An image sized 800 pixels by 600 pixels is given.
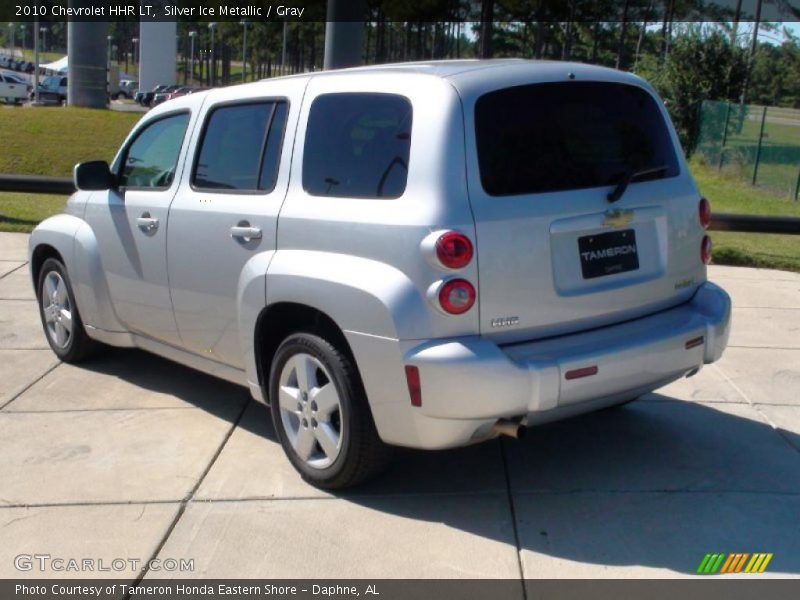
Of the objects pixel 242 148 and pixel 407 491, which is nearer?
pixel 407 491

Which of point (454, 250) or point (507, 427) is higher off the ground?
point (454, 250)

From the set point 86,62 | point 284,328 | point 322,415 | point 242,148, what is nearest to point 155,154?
point 242,148

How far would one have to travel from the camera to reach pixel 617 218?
4.55 m

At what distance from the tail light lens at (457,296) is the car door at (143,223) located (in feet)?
7.16

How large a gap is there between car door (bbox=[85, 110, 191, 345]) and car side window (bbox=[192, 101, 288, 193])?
9.5 inches

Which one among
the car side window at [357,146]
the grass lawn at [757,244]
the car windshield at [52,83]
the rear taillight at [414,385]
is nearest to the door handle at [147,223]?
the car side window at [357,146]

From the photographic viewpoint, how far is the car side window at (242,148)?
16.8 ft

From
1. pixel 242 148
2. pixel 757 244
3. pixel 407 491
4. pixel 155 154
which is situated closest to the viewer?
pixel 407 491

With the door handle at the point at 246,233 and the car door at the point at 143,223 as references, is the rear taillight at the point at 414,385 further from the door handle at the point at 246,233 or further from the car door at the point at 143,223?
the car door at the point at 143,223

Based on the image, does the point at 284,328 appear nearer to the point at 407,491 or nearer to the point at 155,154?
the point at 407,491

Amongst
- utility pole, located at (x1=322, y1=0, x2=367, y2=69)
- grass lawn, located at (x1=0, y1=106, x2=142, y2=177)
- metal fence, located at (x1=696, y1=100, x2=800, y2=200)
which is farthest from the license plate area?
metal fence, located at (x1=696, y1=100, x2=800, y2=200)

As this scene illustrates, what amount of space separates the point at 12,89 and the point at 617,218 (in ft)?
190

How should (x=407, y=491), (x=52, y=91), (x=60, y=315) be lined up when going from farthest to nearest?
(x=52, y=91), (x=60, y=315), (x=407, y=491)

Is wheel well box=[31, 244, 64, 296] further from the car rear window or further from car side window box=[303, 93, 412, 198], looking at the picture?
the car rear window
